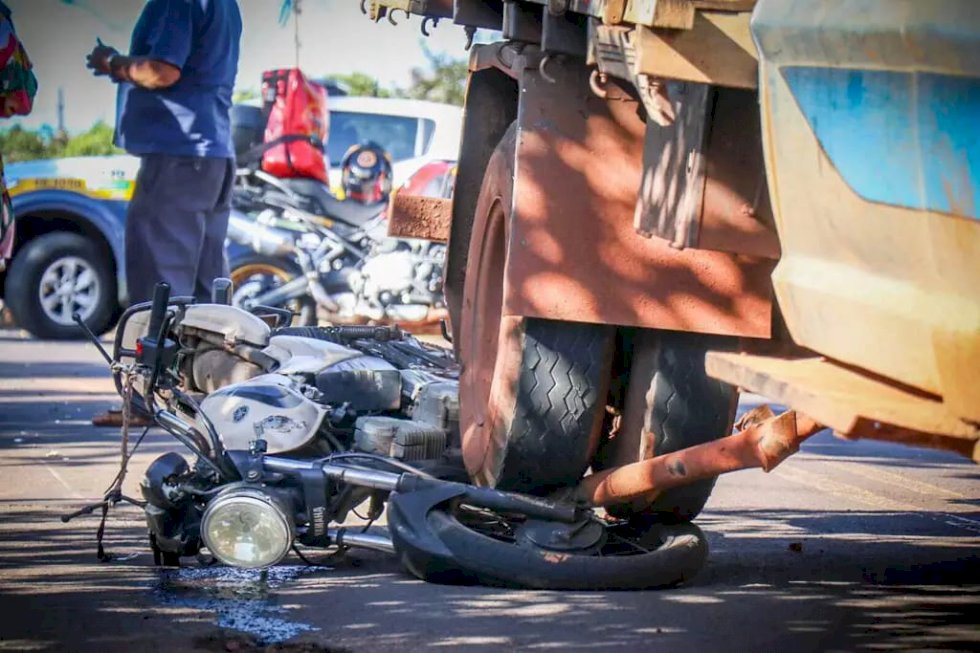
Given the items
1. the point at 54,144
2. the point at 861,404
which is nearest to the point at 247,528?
the point at 861,404

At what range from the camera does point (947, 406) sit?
9.70 feet

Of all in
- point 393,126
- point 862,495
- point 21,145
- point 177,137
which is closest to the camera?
point 862,495

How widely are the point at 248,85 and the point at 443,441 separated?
13.1 metres

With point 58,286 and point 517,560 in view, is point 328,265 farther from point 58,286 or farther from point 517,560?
point 517,560

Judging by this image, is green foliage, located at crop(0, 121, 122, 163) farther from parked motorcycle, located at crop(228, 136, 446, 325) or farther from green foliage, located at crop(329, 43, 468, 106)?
parked motorcycle, located at crop(228, 136, 446, 325)

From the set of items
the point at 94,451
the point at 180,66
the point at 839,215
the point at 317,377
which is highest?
the point at 180,66

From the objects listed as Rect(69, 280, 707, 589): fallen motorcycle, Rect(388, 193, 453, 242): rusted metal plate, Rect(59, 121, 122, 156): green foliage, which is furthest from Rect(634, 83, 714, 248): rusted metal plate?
Rect(59, 121, 122, 156): green foliage

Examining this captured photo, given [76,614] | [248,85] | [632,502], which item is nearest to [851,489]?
[632,502]

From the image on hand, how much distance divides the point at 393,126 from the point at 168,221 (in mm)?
6386

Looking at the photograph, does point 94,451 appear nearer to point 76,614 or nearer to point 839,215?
point 76,614

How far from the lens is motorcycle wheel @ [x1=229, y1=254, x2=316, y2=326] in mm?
13953

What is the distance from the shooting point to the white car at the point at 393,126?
15.2m

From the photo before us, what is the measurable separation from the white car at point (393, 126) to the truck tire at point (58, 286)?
278 centimetres

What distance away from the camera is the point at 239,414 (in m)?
5.52
